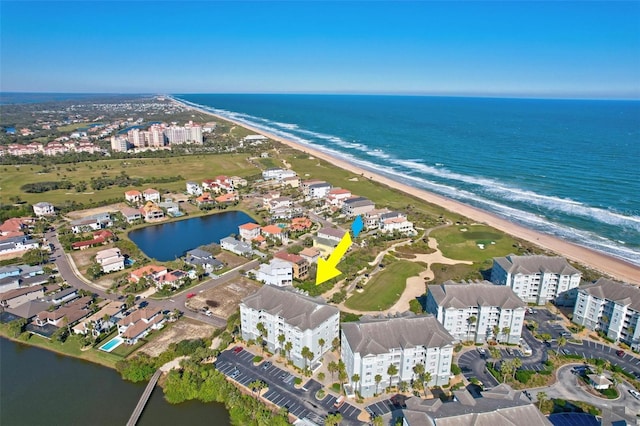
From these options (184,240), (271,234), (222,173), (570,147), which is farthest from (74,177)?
(570,147)

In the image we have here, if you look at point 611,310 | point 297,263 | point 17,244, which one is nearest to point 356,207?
point 297,263

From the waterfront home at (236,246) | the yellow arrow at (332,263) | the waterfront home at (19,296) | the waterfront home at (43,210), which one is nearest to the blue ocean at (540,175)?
the yellow arrow at (332,263)

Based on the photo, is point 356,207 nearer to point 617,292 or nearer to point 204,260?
point 204,260

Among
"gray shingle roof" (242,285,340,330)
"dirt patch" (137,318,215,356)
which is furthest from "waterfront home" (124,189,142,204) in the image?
"gray shingle roof" (242,285,340,330)

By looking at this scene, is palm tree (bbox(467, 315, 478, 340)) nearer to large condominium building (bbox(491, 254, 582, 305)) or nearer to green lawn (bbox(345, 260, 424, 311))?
green lawn (bbox(345, 260, 424, 311))

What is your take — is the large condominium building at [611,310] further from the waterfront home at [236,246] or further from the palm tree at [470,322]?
the waterfront home at [236,246]

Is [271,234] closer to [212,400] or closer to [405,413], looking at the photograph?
[212,400]

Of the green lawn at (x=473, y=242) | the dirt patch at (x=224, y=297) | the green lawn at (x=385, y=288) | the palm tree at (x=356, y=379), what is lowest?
the dirt patch at (x=224, y=297)
